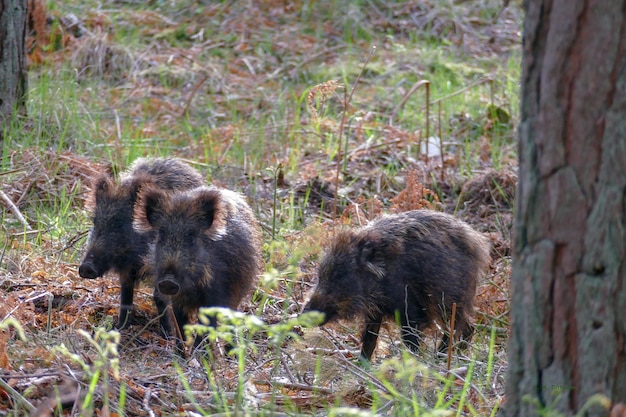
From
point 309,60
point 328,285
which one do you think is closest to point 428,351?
point 328,285

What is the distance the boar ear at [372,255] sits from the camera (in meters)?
5.61

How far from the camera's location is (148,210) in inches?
220

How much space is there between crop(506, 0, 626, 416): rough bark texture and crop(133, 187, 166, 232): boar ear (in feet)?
9.42

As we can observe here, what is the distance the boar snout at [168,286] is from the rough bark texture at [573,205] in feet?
8.41

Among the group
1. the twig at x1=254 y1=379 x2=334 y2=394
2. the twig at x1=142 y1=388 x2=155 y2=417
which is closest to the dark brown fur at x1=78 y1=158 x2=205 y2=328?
the twig at x1=254 y1=379 x2=334 y2=394

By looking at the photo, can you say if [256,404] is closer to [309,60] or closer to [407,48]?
[309,60]

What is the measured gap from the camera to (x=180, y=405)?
12.9 feet

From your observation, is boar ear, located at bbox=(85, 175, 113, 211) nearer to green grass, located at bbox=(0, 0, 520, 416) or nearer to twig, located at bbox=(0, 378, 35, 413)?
green grass, located at bbox=(0, 0, 520, 416)

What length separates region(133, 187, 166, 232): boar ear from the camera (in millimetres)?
5523

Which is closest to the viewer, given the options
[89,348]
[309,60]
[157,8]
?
[89,348]

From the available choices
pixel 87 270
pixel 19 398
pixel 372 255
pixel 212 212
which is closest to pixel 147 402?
pixel 19 398

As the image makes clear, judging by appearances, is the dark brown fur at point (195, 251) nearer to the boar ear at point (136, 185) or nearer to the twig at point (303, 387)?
the boar ear at point (136, 185)

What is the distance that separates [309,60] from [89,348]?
907 centimetres

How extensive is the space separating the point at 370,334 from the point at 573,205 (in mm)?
2804
